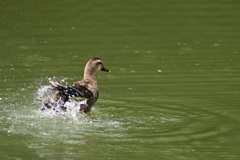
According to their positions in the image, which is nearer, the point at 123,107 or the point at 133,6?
the point at 123,107

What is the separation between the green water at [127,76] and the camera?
9625 millimetres

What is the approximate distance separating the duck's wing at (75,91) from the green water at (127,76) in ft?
1.16


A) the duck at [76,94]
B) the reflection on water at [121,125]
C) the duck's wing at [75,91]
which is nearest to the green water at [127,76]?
the reflection on water at [121,125]

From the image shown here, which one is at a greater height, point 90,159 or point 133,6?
point 133,6

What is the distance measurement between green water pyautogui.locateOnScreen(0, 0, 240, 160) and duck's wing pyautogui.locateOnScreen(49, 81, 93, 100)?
1.16 feet

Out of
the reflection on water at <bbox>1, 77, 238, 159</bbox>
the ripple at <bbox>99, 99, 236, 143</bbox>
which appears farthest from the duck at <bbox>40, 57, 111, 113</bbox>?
the ripple at <bbox>99, 99, 236, 143</bbox>

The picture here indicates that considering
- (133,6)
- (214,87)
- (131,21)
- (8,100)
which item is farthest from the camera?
(133,6)

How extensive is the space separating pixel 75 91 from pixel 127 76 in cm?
294

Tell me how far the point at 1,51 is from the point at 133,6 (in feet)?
20.0

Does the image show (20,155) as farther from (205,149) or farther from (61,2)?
(61,2)

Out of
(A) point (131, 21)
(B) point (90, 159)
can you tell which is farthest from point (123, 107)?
(A) point (131, 21)

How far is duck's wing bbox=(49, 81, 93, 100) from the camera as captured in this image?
35.4 feet

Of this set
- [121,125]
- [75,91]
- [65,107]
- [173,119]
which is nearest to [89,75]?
[75,91]

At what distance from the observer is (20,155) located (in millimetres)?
→ 9062
